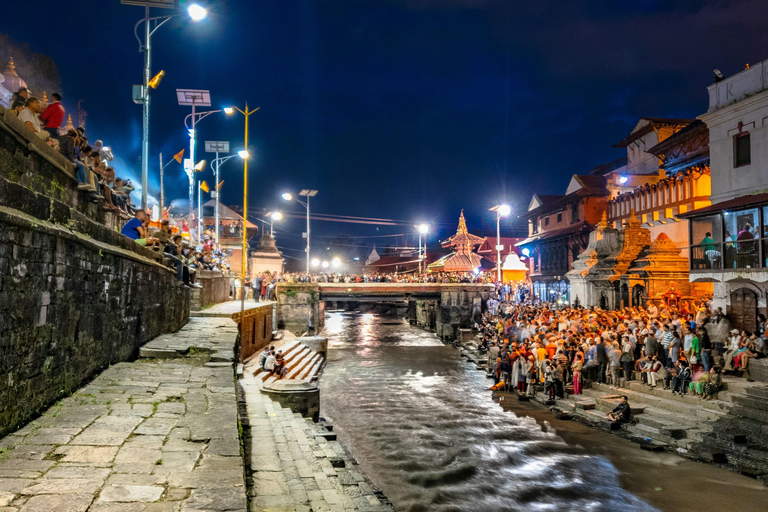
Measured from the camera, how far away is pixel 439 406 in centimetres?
1708

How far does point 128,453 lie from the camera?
4.77 meters

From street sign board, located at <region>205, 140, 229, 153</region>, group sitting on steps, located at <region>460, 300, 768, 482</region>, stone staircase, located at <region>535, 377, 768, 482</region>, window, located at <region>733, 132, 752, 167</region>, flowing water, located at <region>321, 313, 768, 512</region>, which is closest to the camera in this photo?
flowing water, located at <region>321, 313, 768, 512</region>

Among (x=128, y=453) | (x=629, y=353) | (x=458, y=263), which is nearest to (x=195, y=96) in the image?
(x=629, y=353)

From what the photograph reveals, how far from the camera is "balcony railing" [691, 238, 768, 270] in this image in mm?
15605

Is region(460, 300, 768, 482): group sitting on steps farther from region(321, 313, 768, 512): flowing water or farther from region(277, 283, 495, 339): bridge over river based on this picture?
region(277, 283, 495, 339): bridge over river

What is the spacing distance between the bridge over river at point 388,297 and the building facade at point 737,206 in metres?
20.3

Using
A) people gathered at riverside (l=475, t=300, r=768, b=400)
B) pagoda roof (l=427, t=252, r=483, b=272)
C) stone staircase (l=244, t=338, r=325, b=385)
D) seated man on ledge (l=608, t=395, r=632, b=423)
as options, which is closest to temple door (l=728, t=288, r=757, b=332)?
people gathered at riverside (l=475, t=300, r=768, b=400)

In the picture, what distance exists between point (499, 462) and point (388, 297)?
27.8 m

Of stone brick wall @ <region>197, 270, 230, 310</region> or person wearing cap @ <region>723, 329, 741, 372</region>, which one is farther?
stone brick wall @ <region>197, 270, 230, 310</region>

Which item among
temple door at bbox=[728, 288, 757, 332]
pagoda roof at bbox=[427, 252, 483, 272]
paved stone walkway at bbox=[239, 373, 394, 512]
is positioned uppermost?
pagoda roof at bbox=[427, 252, 483, 272]

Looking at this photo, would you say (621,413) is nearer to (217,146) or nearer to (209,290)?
(209,290)

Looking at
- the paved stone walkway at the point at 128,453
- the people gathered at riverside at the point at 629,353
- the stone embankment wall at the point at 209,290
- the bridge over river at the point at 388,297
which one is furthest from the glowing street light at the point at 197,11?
the bridge over river at the point at 388,297

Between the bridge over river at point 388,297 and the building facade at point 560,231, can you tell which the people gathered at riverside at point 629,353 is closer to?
the building facade at point 560,231

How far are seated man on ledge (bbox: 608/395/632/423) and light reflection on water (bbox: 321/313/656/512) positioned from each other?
5.12 ft
